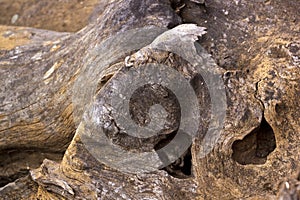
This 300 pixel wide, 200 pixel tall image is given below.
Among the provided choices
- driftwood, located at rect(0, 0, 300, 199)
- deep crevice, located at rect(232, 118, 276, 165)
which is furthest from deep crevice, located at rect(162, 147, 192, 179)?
deep crevice, located at rect(232, 118, 276, 165)

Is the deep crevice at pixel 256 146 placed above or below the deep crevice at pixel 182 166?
above

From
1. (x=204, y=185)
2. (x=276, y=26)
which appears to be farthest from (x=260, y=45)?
(x=204, y=185)

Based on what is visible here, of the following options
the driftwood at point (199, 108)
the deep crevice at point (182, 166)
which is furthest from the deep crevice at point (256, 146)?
the deep crevice at point (182, 166)

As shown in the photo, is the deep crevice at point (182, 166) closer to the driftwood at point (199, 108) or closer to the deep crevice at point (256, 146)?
the driftwood at point (199, 108)

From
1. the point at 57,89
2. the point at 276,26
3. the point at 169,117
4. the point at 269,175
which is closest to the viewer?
the point at 269,175

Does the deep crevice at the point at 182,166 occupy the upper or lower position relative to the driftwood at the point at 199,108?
lower

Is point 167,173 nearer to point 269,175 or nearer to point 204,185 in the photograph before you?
point 204,185

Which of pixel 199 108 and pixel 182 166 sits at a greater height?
pixel 199 108
